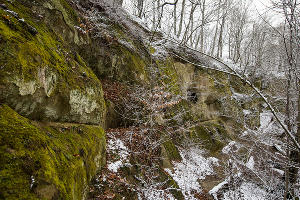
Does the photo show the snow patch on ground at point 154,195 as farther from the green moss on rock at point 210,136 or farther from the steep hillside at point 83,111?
the green moss on rock at point 210,136

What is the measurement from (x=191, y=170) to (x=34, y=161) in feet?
27.1

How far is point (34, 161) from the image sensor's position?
1.64 m

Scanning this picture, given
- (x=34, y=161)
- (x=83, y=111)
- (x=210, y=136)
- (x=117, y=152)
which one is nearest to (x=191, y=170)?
(x=210, y=136)

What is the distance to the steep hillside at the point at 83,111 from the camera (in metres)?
1.79

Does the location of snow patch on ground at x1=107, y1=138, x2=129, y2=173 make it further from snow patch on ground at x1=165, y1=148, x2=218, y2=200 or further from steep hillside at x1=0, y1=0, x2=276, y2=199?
snow patch on ground at x1=165, y1=148, x2=218, y2=200

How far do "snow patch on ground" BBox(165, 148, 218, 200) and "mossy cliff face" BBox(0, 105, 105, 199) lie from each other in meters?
5.44

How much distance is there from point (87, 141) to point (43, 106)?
127 cm

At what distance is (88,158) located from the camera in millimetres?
3383

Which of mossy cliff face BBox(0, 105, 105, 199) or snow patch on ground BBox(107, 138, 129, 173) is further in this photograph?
snow patch on ground BBox(107, 138, 129, 173)

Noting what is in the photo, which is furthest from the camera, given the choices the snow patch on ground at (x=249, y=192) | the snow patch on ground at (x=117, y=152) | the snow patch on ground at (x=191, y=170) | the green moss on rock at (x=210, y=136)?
the green moss on rock at (x=210, y=136)

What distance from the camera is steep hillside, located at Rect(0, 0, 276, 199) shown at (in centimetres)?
179

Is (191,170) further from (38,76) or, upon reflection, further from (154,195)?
(38,76)

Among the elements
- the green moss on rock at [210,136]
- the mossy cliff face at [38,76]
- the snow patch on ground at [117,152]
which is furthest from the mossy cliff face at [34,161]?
the green moss on rock at [210,136]

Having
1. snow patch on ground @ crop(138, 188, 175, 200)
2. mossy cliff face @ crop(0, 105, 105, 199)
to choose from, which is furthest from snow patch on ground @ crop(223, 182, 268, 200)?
mossy cliff face @ crop(0, 105, 105, 199)
